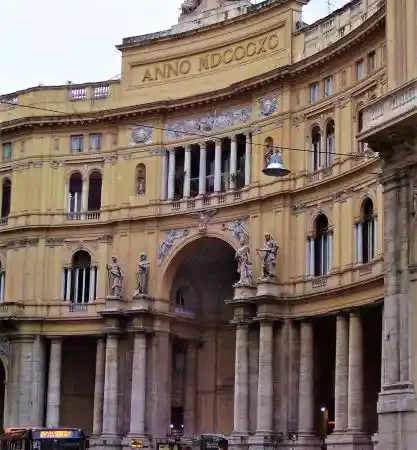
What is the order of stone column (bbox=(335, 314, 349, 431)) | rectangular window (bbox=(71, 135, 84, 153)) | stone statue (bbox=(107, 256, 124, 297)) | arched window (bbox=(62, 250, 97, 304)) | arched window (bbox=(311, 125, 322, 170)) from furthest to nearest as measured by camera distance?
1. rectangular window (bbox=(71, 135, 84, 153))
2. arched window (bbox=(62, 250, 97, 304))
3. stone statue (bbox=(107, 256, 124, 297))
4. arched window (bbox=(311, 125, 322, 170))
5. stone column (bbox=(335, 314, 349, 431))

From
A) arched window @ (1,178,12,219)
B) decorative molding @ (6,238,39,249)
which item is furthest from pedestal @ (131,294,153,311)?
arched window @ (1,178,12,219)

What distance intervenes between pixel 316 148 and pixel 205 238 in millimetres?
8450

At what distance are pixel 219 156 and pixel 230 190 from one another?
218 cm

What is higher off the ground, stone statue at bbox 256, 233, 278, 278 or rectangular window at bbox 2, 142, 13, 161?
rectangular window at bbox 2, 142, 13, 161

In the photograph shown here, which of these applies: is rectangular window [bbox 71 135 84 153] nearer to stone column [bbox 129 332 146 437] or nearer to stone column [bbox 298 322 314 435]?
stone column [bbox 129 332 146 437]

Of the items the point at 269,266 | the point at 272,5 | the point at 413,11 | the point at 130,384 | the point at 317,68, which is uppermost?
the point at 272,5

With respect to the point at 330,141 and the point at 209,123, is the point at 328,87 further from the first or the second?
the point at 209,123

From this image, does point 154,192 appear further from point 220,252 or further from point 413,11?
point 413,11

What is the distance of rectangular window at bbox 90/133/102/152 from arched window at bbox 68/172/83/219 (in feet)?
5.57

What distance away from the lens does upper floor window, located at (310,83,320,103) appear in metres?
57.4

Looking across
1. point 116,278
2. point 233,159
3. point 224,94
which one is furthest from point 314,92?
point 116,278

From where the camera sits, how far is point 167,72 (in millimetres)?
65375

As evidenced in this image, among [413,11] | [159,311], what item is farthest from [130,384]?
[413,11]

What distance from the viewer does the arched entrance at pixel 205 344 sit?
64500mm
